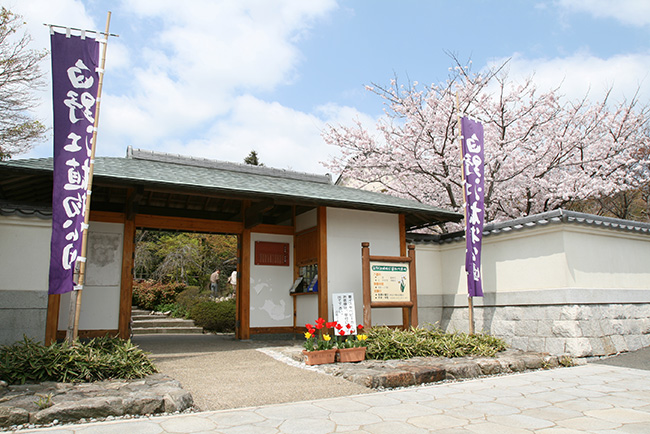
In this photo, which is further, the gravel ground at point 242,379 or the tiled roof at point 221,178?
the tiled roof at point 221,178

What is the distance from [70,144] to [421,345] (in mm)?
5414

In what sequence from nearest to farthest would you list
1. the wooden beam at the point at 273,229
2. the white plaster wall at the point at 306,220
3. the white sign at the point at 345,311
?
the white sign at the point at 345,311 → the white plaster wall at the point at 306,220 → the wooden beam at the point at 273,229

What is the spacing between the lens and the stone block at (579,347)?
22.4ft

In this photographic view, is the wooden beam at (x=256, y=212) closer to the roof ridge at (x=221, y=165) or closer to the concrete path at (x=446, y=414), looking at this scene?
the roof ridge at (x=221, y=165)

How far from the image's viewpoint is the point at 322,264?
8.19 metres

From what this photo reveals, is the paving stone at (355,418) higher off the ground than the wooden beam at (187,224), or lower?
lower

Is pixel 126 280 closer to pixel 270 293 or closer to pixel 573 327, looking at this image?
pixel 270 293

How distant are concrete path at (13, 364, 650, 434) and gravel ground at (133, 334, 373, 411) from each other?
261 millimetres

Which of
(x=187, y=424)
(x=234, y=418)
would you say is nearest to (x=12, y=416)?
(x=187, y=424)

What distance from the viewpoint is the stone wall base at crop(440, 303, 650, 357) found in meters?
6.89

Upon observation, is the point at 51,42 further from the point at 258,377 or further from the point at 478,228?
the point at 478,228

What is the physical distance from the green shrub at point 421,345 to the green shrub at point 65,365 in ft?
10.2

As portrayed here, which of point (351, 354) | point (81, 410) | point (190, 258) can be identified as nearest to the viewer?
point (81, 410)

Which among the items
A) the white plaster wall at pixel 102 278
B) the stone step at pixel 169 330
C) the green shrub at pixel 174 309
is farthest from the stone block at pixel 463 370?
the green shrub at pixel 174 309
